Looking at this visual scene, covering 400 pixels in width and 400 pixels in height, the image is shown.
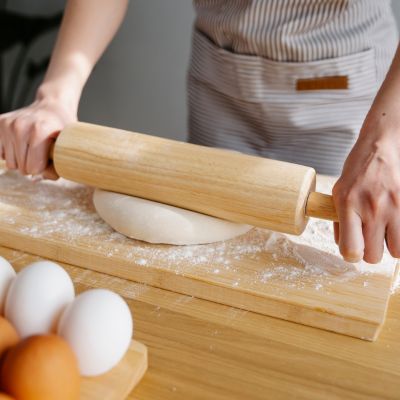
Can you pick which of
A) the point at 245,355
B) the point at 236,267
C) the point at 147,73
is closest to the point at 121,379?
the point at 245,355

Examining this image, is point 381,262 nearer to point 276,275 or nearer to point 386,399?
point 276,275

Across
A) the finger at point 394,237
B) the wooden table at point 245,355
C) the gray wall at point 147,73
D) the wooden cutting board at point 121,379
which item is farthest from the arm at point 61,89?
the gray wall at point 147,73

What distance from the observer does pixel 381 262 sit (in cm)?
107

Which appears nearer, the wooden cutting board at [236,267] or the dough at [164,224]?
the wooden cutting board at [236,267]

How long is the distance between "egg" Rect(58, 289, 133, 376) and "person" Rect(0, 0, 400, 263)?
2.00ft

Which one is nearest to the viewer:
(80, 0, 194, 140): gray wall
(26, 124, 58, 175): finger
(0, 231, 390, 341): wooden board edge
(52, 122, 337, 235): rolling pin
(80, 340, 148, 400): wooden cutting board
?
(80, 340, 148, 400): wooden cutting board

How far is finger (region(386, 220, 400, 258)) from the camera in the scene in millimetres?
950

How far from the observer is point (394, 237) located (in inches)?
37.7

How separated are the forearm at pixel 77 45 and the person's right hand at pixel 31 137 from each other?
9cm

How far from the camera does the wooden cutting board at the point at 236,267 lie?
957 mm

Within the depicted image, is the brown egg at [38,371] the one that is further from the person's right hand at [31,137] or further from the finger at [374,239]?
the person's right hand at [31,137]

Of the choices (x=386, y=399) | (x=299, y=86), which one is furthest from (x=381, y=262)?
(x=299, y=86)

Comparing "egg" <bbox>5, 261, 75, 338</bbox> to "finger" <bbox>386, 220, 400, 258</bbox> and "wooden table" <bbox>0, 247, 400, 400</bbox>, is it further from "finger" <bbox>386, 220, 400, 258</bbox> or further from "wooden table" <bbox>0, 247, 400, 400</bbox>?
"finger" <bbox>386, 220, 400, 258</bbox>

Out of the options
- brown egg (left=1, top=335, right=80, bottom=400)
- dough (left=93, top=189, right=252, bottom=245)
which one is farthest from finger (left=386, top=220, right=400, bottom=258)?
brown egg (left=1, top=335, right=80, bottom=400)
